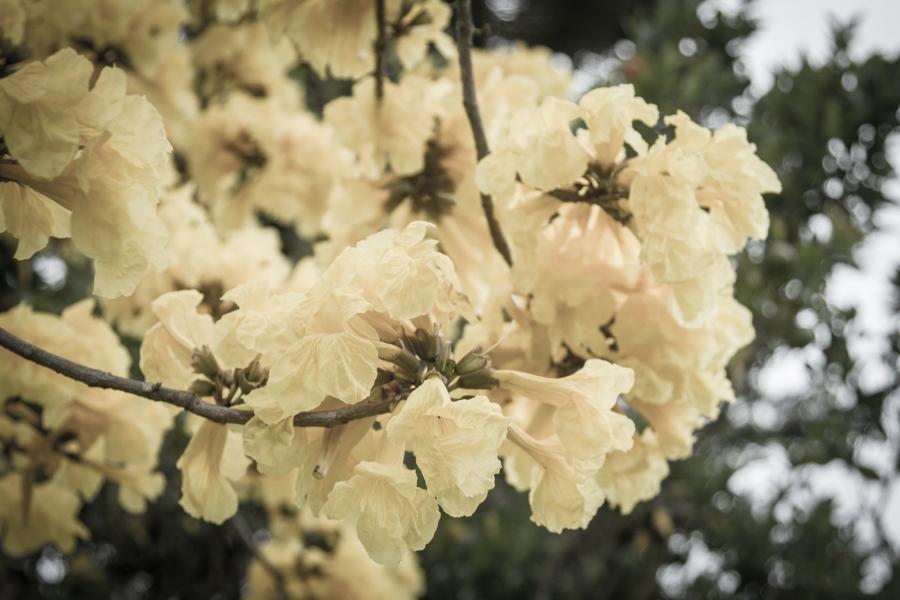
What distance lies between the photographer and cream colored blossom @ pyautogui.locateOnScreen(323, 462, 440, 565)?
869 millimetres

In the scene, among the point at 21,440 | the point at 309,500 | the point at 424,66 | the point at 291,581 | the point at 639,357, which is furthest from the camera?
the point at 291,581

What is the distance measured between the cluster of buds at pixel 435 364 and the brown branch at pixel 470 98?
34 cm

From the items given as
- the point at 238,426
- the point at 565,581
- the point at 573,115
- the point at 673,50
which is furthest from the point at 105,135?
the point at 565,581

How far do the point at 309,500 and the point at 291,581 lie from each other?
5.20 ft

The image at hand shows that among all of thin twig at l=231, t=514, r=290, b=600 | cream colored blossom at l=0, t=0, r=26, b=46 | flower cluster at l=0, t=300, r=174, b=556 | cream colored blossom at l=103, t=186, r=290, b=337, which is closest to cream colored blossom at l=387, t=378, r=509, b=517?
flower cluster at l=0, t=300, r=174, b=556

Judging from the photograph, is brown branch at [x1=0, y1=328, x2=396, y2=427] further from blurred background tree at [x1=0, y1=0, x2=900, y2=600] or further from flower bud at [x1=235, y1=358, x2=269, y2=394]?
blurred background tree at [x1=0, y1=0, x2=900, y2=600]

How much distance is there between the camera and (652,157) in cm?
108

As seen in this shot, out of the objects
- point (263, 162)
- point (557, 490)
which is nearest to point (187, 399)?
point (557, 490)

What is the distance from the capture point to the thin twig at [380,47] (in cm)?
145

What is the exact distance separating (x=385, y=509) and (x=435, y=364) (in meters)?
0.17

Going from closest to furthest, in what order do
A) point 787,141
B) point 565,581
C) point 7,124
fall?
point 7,124
point 787,141
point 565,581

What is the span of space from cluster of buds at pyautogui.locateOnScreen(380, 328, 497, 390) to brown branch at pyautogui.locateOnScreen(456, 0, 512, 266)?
340 mm

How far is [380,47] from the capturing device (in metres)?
1.49

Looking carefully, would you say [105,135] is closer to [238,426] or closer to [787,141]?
[238,426]
